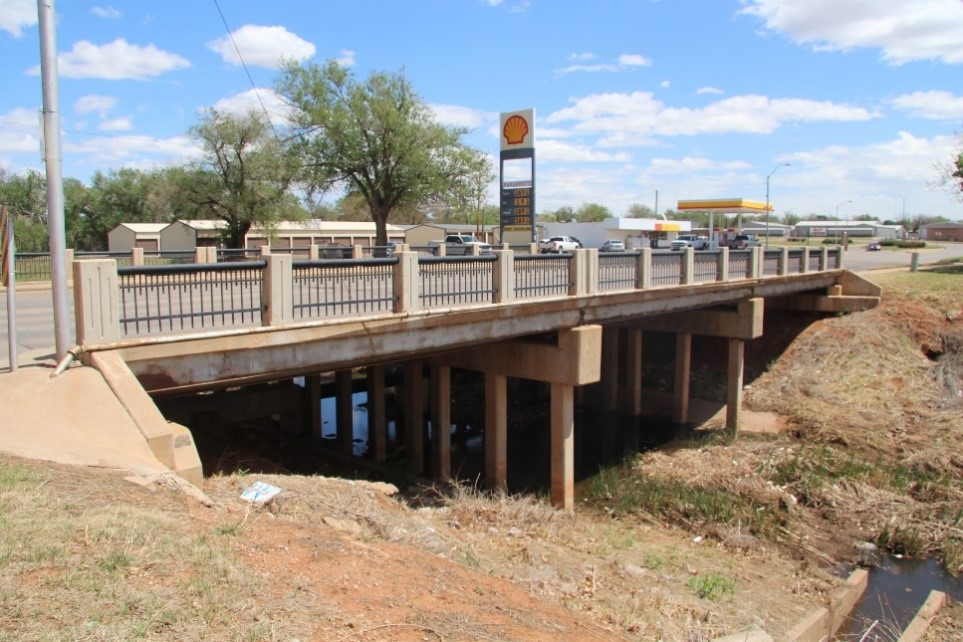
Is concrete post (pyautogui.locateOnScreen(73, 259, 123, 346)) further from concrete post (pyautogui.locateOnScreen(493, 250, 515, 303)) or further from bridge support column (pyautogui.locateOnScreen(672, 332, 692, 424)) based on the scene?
bridge support column (pyautogui.locateOnScreen(672, 332, 692, 424))

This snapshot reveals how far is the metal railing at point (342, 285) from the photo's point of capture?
33.5 ft

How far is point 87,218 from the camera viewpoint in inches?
2576

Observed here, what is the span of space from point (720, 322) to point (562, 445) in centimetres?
938

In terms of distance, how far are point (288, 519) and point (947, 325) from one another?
86.7 ft

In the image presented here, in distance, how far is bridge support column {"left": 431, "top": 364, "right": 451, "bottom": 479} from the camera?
1622 centimetres

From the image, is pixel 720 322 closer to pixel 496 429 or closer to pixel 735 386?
pixel 735 386

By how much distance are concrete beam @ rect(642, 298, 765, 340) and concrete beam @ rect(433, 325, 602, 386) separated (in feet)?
27.7

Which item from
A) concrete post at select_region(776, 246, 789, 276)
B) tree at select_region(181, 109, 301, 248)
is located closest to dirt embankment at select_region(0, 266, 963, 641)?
concrete post at select_region(776, 246, 789, 276)

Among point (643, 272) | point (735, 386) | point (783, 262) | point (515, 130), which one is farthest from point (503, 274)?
point (783, 262)

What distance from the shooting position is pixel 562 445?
14969 millimetres

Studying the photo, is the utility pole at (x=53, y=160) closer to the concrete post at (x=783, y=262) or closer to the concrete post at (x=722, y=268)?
the concrete post at (x=722, y=268)

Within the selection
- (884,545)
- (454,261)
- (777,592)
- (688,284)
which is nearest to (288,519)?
(454,261)

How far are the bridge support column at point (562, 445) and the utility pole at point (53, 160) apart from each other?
362 inches

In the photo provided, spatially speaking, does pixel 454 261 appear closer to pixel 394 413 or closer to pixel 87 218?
pixel 394 413
